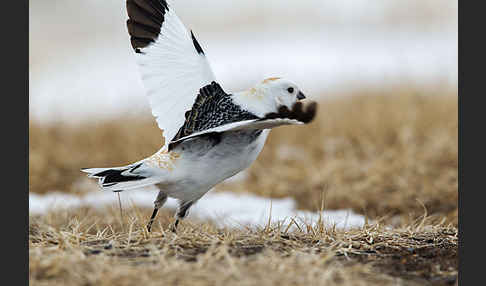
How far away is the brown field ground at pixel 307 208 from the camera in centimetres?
232

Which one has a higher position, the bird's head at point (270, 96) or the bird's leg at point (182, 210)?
the bird's head at point (270, 96)

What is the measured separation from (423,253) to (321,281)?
821 mm

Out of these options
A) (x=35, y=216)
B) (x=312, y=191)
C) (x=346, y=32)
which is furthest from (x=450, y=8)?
(x=35, y=216)

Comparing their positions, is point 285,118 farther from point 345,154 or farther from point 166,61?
point 345,154

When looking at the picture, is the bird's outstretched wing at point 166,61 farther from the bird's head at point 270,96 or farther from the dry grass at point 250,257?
the dry grass at point 250,257

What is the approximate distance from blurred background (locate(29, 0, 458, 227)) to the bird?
0.85 metres

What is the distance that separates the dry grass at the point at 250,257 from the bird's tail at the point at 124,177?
0.80 feet

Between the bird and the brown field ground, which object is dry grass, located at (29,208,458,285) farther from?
the bird

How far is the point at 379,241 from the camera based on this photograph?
116 inches

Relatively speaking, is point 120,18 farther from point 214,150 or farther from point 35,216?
point 214,150

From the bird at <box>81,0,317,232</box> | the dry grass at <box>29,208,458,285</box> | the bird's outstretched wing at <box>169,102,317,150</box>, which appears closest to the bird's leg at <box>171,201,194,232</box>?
the bird at <box>81,0,317,232</box>

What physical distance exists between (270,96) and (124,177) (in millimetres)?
859

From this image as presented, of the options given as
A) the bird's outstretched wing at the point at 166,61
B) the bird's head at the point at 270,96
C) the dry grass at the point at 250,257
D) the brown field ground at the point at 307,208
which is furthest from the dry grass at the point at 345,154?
the bird's outstretched wing at the point at 166,61

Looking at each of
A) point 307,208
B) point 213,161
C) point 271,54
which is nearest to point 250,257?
point 213,161
